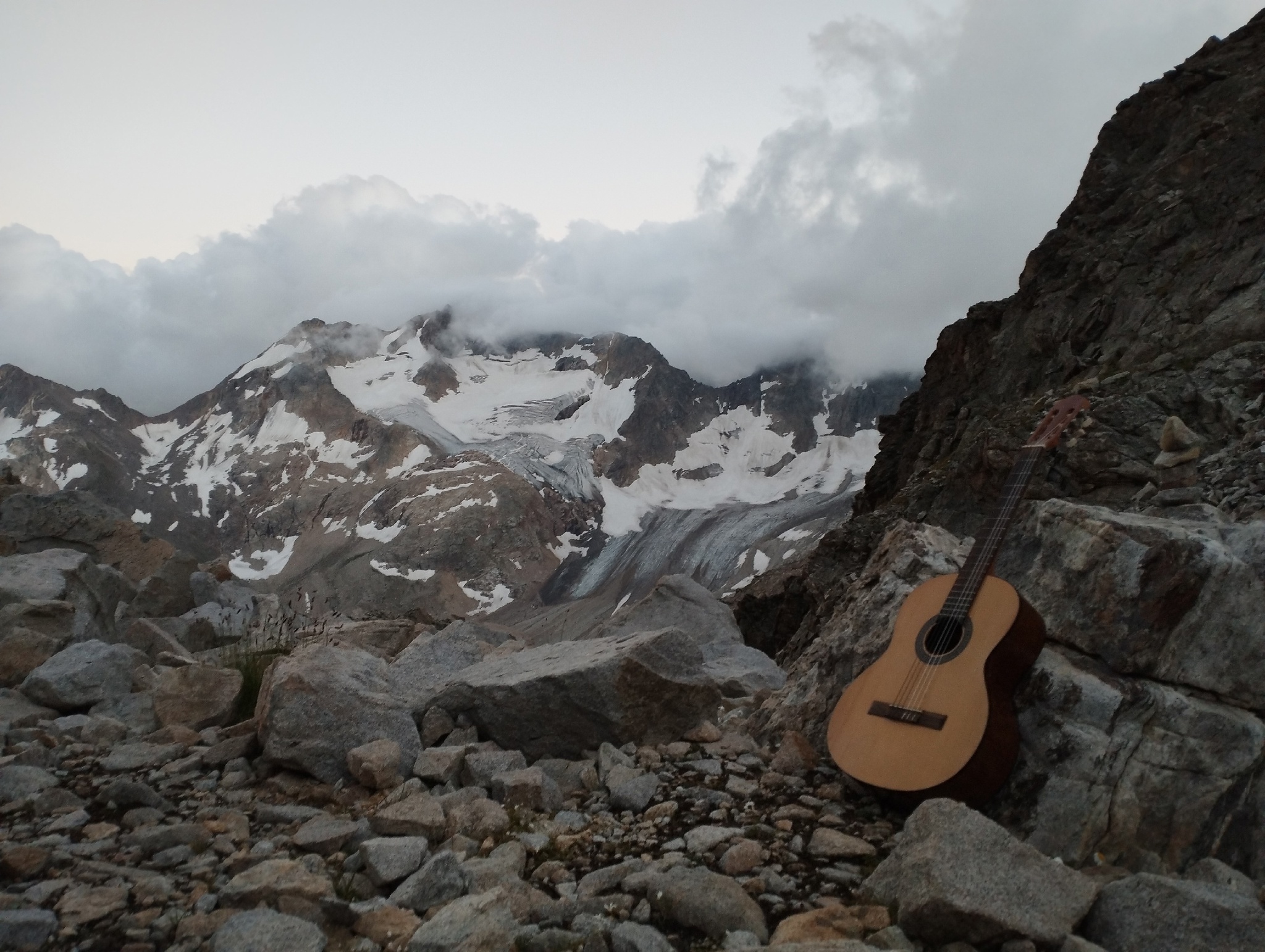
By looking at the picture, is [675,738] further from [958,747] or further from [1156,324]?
[1156,324]

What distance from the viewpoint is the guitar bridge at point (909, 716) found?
16.6ft

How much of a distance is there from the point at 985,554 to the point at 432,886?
4.43 metres

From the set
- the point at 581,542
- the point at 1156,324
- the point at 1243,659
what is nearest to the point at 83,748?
the point at 1243,659

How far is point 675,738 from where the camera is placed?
686cm

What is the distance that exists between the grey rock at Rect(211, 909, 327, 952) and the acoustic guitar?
3308 mm

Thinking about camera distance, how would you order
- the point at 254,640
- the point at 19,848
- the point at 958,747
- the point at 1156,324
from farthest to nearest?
the point at 1156,324 < the point at 254,640 < the point at 958,747 < the point at 19,848

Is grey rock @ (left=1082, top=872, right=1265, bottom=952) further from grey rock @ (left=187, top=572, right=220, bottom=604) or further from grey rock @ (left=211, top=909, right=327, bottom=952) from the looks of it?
grey rock @ (left=187, top=572, right=220, bottom=604)

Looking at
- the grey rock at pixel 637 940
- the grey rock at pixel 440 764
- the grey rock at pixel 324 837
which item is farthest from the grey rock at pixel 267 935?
the grey rock at pixel 440 764

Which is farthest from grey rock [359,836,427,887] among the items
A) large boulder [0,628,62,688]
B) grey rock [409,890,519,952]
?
large boulder [0,628,62,688]

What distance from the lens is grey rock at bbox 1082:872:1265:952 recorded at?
3.30m

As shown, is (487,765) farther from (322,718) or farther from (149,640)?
(149,640)

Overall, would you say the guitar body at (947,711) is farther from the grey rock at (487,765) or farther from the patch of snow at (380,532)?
the patch of snow at (380,532)

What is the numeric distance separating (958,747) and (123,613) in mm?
14864

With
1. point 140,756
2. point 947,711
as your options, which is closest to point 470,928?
point 947,711
